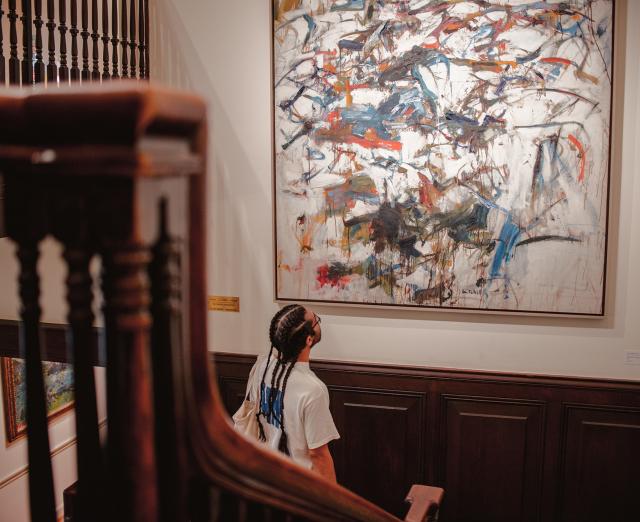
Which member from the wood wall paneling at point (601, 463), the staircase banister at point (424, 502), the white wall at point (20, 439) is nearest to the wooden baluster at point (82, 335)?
the staircase banister at point (424, 502)

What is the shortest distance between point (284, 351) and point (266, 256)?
137 cm

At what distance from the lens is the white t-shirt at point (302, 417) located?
2393 millimetres

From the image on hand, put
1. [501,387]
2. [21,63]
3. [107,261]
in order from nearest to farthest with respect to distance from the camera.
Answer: [107,261] < [21,63] < [501,387]

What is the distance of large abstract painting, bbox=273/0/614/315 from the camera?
127 inches

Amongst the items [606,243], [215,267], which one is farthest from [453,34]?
[215,267]

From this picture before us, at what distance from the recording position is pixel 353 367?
372 cm

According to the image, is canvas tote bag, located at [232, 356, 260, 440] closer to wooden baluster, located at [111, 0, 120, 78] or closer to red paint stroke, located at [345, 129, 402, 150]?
red paint stroke, located at [345, 129, 402, 150]

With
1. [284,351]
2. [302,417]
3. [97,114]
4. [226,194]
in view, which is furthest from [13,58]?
[97,114]

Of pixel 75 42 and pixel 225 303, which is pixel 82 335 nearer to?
pixel 75 42

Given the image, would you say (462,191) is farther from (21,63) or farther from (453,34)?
(21,63)

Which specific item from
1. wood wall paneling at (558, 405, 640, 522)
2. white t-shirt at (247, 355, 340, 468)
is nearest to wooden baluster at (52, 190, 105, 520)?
white t-shirt at (247, 355, 340, 468)

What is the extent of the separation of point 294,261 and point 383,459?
1.37 m

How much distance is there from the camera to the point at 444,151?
11.2 feet

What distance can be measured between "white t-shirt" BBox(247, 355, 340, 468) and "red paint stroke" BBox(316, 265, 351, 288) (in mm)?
1241
